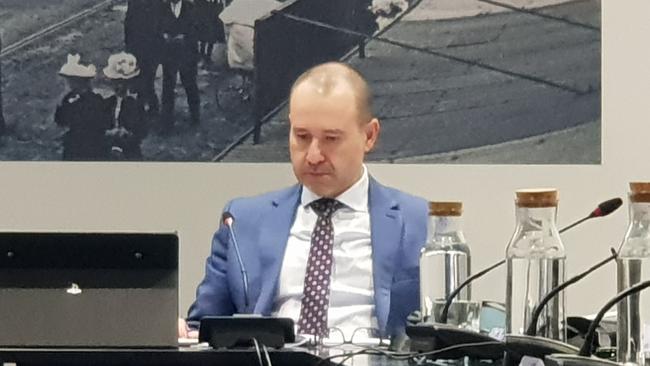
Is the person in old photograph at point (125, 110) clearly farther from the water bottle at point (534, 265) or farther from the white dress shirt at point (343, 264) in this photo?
the water bottle at point (534, 265)

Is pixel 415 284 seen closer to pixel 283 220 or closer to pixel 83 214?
pixel 283 220

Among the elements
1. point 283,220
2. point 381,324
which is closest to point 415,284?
point 381,324

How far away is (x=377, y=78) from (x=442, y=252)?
1.32m

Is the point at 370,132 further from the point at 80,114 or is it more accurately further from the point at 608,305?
the point at 608,305

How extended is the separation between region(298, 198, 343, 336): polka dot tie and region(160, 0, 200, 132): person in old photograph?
32.1 inches

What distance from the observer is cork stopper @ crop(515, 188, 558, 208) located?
1562 millimetres

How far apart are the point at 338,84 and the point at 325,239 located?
427 millimetres

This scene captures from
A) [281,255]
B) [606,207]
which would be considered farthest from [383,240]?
[606,207]

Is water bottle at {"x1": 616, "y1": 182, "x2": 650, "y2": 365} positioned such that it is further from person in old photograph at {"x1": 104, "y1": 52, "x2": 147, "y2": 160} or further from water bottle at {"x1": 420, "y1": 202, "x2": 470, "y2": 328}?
person in old photograph at {"x1": 104, "y1": 52, "x2": 147, "y2": 160}

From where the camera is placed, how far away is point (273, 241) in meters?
2.69

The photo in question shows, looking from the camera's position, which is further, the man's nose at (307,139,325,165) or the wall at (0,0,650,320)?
the wall at (0,0,650,320)

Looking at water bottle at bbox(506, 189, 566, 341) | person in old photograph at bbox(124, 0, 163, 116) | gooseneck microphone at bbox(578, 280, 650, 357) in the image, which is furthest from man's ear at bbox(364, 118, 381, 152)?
gooseneck microphone at bbox(578, 280, 650, 357)

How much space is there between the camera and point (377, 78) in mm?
3373

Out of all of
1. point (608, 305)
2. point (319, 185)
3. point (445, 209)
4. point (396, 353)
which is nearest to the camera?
point (608, 305)
